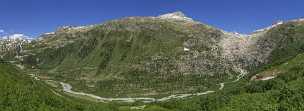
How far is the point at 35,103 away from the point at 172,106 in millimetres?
54773

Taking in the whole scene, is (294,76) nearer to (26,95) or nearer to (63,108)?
(63,108)

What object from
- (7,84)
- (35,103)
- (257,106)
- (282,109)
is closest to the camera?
(282,109)

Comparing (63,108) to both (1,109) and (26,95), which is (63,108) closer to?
(26,95)

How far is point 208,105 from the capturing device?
494 feet

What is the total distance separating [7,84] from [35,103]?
27.4 metres

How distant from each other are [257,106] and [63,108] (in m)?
61.9

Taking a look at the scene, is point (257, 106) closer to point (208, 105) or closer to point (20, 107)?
point (208, 105)

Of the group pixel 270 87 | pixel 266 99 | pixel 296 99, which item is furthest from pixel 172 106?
pixel 296 99

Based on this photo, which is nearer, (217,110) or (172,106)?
(217,110)

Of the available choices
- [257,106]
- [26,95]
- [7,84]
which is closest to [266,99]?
[257,106]

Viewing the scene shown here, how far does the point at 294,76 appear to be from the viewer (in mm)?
171750

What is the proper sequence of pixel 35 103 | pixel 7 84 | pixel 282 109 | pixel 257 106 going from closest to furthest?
pixel 282 109 < pixel 257 106 < pixel 35 103 < pixel 7 84

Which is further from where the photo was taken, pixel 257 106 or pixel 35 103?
pixel 35 103

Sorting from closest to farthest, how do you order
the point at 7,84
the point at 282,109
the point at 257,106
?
the point at 282,109
the point at 257,106
the point at 7,84
